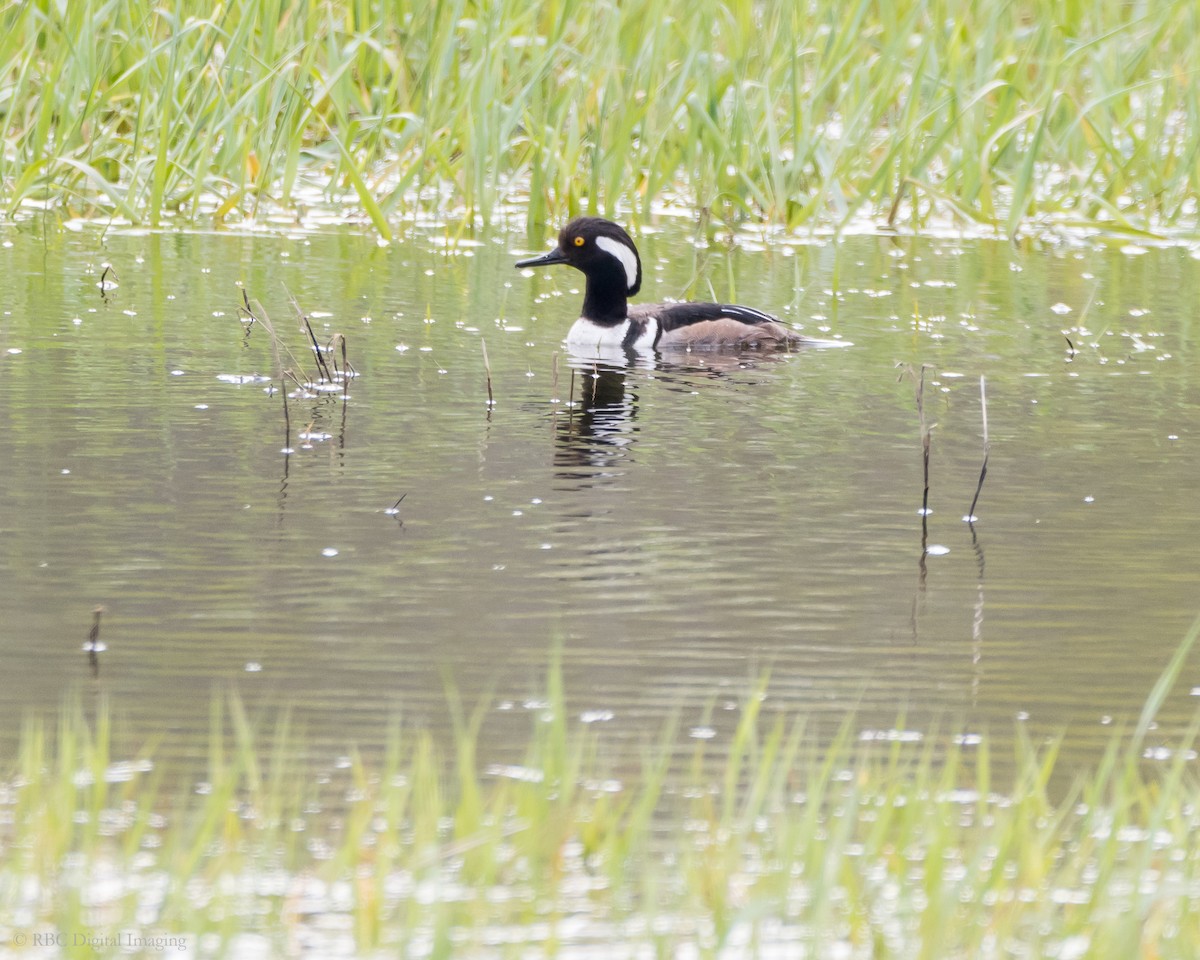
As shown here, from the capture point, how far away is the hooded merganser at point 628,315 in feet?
30.3

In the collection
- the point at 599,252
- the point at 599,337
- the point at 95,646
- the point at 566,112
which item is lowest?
the point at 95,646

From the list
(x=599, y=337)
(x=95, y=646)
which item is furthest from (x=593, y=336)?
(x=95, y=646)

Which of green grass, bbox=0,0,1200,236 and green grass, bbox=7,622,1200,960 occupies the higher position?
green grass, bbox=0,0,1200,236

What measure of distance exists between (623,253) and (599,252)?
120 mm

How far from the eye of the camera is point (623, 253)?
9984mm

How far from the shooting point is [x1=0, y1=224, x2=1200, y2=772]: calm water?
4340 millimetres

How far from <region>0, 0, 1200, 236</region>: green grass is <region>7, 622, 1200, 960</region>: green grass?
8123 mm

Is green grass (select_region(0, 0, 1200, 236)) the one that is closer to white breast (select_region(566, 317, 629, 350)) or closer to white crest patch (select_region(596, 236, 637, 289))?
white crest patch (select_region(596, 236, 637, 289))

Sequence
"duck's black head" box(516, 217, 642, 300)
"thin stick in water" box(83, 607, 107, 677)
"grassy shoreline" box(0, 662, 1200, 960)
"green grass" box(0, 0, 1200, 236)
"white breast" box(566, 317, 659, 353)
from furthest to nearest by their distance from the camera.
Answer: "green grass" box(0, 0, 1200, 236) < "duck's black head" box(516, 217, 642, 300) < "white breast" box(566, 317, 659, 353) < "thin stick in water" box(83, 607, 107, 677) < "grassy shoreline" box(0, 662, 1200, 960)

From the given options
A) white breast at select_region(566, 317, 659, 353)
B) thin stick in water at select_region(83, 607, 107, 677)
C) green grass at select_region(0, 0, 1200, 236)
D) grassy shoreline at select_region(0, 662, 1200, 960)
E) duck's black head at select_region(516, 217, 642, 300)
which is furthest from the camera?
green grass at select_region(0, 0, 1200, 236)

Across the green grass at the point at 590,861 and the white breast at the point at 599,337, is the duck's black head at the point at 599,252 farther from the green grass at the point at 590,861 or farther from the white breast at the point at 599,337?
the green grass at the point at 590,861

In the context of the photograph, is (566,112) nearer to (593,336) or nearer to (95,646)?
(593,336)

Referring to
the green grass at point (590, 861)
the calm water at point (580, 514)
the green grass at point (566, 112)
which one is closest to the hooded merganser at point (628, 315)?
the calm water at point (580, 514)

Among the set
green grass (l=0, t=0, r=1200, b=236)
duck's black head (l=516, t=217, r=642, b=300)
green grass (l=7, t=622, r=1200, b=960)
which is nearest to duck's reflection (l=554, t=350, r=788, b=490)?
duck's black head (l=516, t=217, r=642, b=300)
